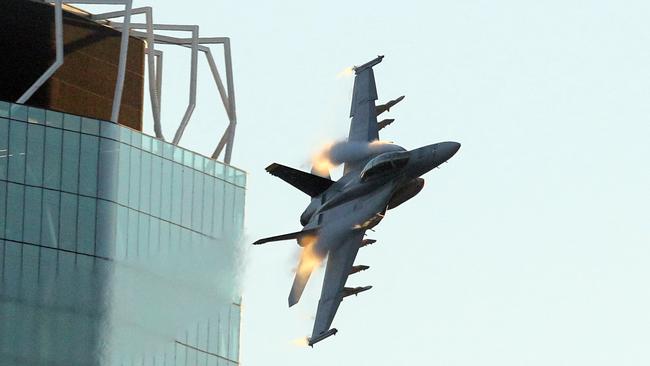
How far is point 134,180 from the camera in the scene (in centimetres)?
19350

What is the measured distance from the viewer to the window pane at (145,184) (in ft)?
637

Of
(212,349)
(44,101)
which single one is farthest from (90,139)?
(212,349)

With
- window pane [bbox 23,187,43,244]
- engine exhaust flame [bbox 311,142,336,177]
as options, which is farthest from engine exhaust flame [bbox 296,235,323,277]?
window pane [bbox 23,187,43,244]

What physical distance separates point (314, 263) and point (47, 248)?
20.2 m

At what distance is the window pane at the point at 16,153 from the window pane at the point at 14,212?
0.57 metres

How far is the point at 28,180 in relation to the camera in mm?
189000

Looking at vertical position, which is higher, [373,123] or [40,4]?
[40,4]

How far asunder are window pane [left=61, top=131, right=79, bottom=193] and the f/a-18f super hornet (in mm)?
18381

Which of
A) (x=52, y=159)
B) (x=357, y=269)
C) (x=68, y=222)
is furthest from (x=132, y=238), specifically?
(x=357, y=269)

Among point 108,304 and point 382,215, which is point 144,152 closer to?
point 108,304

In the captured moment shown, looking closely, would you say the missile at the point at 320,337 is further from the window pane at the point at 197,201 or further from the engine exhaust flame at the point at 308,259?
the window pane at the point at 197,201

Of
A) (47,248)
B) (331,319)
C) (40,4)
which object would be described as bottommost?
(331,319)

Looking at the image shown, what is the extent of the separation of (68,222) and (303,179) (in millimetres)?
20207

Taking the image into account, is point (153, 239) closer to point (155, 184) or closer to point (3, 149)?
point (155, 184)
